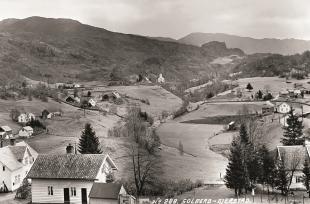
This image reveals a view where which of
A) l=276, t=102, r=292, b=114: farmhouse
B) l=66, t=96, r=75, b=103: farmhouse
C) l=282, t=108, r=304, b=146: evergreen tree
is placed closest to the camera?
l=282, t=108, r=304, b=146: evergreen tree

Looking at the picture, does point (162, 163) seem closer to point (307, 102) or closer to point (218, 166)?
point (218, 166)

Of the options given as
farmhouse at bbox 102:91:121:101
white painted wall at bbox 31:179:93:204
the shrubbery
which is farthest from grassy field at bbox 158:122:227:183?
farmhouse at bbox 102:91:121:101

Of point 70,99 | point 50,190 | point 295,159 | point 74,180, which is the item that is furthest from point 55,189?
point 70,99

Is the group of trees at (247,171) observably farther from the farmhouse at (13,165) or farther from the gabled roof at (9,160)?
the gabled roof at (9,160)

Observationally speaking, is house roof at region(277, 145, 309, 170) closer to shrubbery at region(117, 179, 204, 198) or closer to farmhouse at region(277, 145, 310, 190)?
farmhouse at region(277, 145, 310, 190)

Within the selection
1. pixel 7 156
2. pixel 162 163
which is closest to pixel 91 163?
pixel 7 156

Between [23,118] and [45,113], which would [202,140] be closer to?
[45,113]
